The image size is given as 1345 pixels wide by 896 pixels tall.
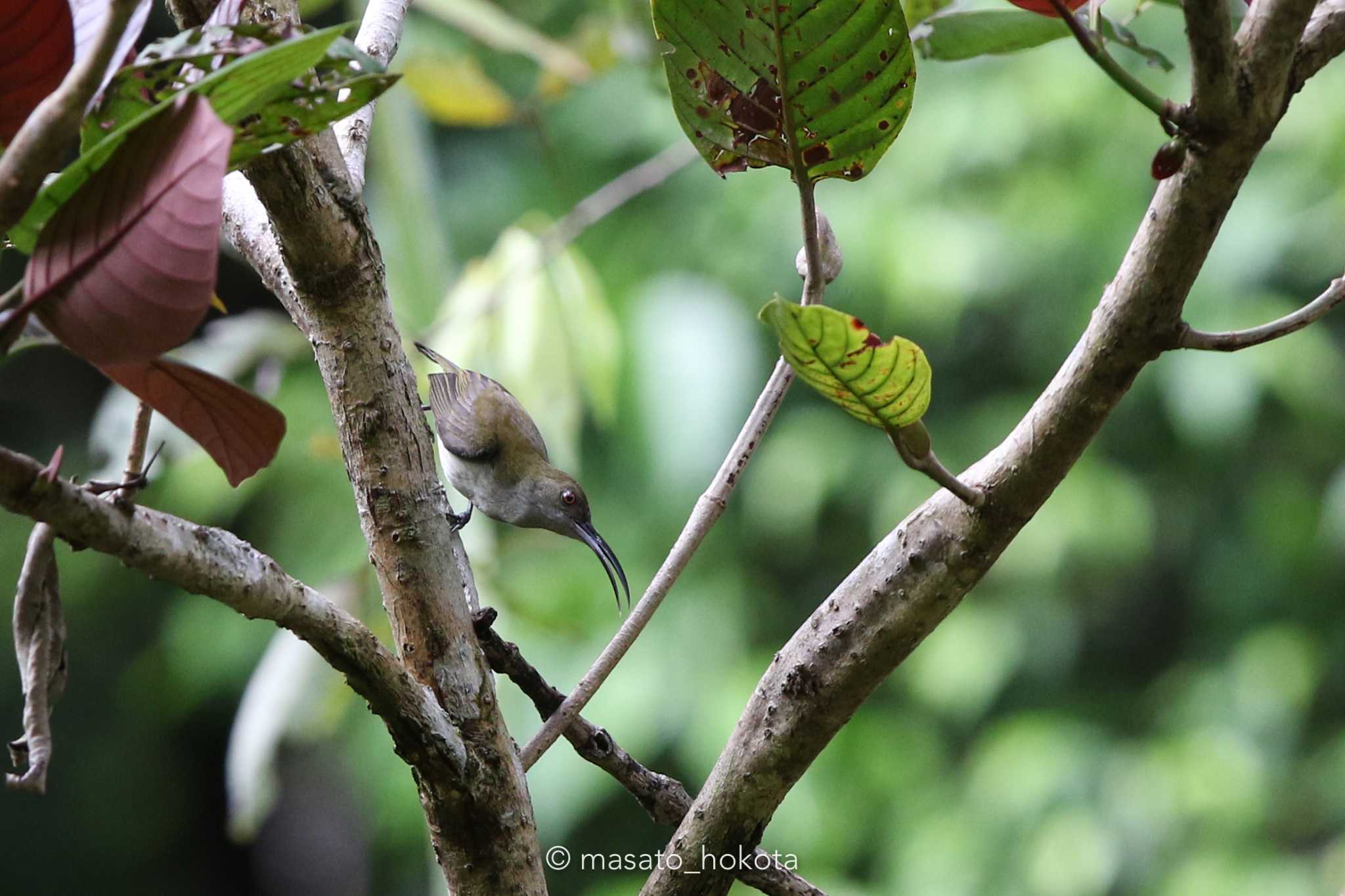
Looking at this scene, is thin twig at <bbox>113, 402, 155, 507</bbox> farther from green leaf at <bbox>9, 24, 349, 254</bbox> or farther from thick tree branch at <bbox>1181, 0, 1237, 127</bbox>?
thick tree branch at <bbox>1181, 0, 1237, 127</bbox>

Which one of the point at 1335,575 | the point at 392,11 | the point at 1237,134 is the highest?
the point at 1335,575

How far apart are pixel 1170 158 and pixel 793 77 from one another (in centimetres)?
25

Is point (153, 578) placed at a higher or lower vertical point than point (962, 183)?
lower

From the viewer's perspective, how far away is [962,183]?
3883 millimetres

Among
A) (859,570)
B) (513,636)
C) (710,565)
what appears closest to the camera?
(859,570)

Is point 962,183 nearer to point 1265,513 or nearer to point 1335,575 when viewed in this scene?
point 1265,513

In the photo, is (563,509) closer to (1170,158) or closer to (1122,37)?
(1122,37)

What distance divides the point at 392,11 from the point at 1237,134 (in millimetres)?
712

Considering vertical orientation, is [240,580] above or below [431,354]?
below

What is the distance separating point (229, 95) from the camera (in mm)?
552

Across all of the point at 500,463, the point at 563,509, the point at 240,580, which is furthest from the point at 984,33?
the point at 500,463

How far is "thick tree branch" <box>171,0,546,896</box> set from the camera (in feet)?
2.77

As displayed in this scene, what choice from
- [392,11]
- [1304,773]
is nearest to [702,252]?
[1304,773]

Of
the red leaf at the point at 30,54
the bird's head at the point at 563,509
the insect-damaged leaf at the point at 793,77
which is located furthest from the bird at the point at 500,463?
the red leaf at the point at 30,54
